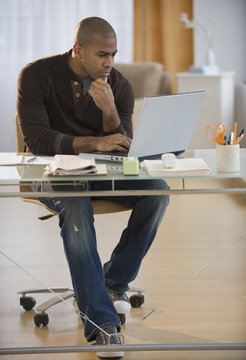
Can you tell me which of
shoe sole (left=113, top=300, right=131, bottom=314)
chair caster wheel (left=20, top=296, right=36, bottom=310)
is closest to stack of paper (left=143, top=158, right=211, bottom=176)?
shoe sole (left=113, top=300, right=131, bottom=314)

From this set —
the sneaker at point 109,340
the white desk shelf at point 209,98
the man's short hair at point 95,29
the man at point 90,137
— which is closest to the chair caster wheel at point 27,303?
the man at point 90,137

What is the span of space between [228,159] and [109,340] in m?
0.67

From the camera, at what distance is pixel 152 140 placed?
6.81ft

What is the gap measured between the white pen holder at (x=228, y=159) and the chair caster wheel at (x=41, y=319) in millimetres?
863

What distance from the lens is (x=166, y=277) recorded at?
2.84m

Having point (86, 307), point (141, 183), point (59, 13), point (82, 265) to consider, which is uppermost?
point (59, 13)

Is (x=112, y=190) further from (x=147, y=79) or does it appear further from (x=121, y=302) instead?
(x=147, y=79)

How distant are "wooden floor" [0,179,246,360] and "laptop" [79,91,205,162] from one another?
0.39 meters

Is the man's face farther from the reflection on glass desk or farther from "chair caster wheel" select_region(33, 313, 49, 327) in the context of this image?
"chair caster wheel" select_region(33, 313, 49, 327)

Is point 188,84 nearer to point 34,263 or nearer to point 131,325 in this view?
point 34,263

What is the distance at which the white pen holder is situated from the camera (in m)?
1.91

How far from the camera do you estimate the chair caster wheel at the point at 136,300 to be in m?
2.50

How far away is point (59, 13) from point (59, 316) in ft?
12.9

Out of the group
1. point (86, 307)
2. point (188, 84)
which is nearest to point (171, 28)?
point (188, 84)
